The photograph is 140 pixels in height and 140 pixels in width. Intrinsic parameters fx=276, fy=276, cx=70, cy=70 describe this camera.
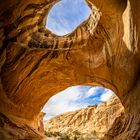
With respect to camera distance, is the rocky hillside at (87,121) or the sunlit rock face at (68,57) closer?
the sunlit rock face at (68,57)

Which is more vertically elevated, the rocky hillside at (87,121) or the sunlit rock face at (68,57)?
the sunlit rock face at (68,57)

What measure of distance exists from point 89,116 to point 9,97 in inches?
722

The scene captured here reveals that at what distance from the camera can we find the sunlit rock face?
11234 millimetres

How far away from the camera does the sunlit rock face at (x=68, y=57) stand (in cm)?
1123

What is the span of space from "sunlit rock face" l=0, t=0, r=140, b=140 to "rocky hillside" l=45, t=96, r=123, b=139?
34.5ft

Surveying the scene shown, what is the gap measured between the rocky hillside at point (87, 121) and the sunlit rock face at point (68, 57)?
10.5m

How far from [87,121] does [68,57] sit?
58.8ft

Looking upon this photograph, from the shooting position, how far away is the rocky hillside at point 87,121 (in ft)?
88.4

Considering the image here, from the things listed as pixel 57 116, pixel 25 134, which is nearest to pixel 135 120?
pixel 25 134

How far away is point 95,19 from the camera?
537 inches

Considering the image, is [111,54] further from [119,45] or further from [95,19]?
[95,19]

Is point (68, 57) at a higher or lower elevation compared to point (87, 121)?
higher

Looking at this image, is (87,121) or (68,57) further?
(87,121)

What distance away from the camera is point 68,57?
1524 centimetres
